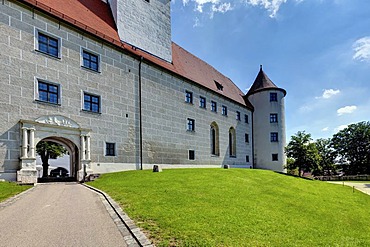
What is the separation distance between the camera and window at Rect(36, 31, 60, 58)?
54.1 ft

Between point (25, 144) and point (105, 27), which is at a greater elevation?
point (105, 27)

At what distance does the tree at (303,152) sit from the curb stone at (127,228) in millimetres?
Result: 30679

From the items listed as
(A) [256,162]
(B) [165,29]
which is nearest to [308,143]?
(A) [256,162]

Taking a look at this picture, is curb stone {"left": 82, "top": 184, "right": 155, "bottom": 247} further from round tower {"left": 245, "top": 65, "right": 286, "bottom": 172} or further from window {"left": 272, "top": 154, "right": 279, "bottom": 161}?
window {"left": 272, "top": 154, "right": 279, "bottom": 161}

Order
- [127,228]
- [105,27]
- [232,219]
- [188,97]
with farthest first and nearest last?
[188,97] < [105,27] < [232,219] < [127,228]

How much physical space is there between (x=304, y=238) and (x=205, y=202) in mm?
3340

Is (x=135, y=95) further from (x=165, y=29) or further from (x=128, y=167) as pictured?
(x=165, y=29)

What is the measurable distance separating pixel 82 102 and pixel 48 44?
4.24 meters

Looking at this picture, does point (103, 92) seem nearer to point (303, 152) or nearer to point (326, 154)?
point (303, 152)

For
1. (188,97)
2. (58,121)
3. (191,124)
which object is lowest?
(58,121)

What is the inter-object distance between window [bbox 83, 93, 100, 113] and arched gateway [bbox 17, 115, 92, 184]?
1.66 metres

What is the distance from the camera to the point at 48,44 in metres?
17.0

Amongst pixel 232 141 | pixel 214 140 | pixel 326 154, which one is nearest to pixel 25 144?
pixel 214 140

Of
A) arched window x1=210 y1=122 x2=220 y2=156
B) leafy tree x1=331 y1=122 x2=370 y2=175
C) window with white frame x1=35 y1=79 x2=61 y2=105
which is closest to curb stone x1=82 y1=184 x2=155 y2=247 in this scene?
window with white frame x1=35 y1=79 x2=61 y2=105
